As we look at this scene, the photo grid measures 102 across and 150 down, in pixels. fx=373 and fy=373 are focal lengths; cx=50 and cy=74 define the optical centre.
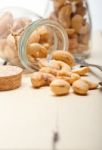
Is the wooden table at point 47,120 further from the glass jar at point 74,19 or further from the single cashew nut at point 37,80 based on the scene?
the glass jar at point 74,19

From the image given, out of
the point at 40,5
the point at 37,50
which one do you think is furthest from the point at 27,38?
the point at 40,5

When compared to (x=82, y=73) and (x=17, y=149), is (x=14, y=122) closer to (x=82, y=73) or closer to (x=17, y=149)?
(x=17, y=149)

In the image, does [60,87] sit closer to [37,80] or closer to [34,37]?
[37,80]

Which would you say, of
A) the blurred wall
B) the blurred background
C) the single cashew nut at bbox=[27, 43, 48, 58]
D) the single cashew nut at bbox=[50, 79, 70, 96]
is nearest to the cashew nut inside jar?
the single cashew nut at bbox=[27, 43, 48, 58]

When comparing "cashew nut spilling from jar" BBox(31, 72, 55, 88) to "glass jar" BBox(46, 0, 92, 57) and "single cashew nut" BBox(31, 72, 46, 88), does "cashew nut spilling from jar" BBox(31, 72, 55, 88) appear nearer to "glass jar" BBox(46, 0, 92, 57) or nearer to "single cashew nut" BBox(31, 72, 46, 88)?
"single cashew nut" BBox(31, 72, 46, 88)

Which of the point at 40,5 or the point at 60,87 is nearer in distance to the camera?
the point at 60,87

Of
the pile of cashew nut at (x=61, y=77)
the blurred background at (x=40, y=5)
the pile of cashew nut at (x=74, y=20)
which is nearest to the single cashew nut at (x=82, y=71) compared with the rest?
the pile of cashew nut at (x=61, y=77)
